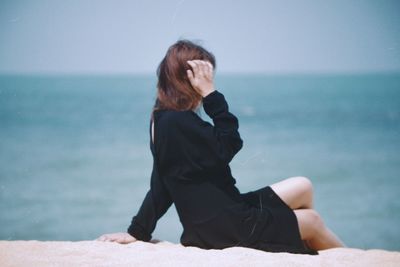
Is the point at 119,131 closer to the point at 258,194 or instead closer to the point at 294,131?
the point at 294,131

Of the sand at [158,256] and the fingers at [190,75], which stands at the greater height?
the fingers at [190,75]

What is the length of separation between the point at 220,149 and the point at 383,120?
66.3ft

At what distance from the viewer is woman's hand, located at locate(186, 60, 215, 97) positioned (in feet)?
9.96

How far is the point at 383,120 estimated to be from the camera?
21750 mm

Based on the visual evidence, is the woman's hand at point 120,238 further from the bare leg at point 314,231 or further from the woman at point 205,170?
the bare leg at point 314,231

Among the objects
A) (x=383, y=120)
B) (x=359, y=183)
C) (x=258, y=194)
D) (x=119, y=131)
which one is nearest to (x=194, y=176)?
(x=258, y=194)

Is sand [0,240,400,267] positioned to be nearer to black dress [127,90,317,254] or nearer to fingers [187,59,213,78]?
black dress [127,90,317,254]

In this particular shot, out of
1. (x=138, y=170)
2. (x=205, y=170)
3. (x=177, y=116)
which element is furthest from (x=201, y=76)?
(x=138, y=170)

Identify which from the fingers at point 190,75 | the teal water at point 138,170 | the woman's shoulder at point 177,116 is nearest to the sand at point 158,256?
the woman's shoulder at point 177,116

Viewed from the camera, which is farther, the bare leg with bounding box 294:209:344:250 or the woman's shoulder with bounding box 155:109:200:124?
the bare leg with bounding box 294:209:344:250

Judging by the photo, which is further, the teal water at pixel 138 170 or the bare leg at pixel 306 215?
the teal water at pixel 138 170

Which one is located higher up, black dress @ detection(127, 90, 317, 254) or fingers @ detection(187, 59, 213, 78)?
fingers @ detection(187, 59, 213, 78)

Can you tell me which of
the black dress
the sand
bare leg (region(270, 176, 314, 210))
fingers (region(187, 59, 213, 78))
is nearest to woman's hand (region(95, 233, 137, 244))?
the sand

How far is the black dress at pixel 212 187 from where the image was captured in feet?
9.68
